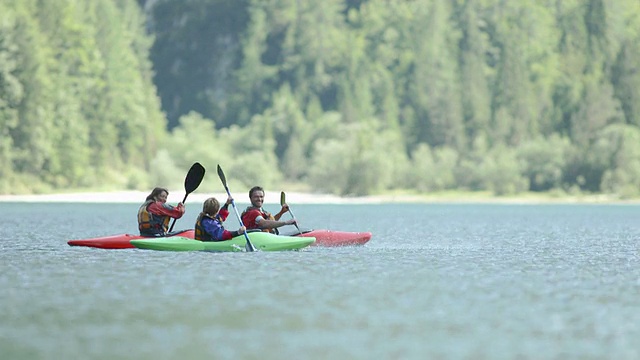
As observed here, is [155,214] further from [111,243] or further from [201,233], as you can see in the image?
[111,243]

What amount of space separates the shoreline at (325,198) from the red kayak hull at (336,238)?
5927cm

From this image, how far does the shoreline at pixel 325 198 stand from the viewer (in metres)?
98.2

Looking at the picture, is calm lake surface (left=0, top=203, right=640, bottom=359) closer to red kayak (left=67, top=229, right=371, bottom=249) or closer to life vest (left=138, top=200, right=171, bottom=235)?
red kayak (left=67, top=229, right=371, bottom=249)

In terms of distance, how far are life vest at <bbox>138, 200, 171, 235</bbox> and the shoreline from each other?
6060cm

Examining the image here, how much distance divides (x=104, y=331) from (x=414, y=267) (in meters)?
13.2

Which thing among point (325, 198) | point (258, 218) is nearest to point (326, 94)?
point (325, 198)

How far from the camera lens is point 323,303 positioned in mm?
22953

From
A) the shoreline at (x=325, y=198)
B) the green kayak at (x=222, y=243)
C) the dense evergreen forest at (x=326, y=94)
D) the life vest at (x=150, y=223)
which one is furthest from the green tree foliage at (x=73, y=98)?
the green kayak at (x=222, y=243)

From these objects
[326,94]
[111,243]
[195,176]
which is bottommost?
[111,243]

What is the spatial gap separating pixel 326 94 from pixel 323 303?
380 ft

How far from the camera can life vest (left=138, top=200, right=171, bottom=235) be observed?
34.7 metres

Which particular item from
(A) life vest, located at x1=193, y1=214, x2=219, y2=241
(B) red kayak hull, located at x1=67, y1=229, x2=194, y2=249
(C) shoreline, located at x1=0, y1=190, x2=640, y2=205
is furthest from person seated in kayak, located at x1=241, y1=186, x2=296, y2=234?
(C) shoreline, located at x1=0, y1=190, x2=640, y2=205

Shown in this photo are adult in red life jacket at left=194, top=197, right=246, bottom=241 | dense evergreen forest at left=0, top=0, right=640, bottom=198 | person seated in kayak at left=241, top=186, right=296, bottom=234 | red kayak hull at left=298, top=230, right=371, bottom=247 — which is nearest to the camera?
adult in red life jacket at left=194, top=197, right=246, bottom=241

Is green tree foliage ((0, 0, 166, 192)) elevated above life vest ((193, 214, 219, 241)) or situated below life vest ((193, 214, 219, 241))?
above
